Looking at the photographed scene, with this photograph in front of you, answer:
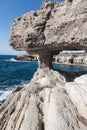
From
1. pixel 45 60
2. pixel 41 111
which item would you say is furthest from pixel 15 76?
pixel 41 111

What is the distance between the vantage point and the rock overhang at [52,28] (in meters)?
14.4

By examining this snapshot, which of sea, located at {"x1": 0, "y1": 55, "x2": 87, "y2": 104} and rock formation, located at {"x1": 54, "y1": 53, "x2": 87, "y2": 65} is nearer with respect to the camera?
sea, located at {"x1": 0, "y1": 55, "x2": 87, "y2": 104}

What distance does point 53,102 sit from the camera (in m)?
11.8

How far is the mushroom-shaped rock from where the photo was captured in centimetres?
1440

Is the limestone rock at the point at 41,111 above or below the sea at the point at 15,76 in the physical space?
above

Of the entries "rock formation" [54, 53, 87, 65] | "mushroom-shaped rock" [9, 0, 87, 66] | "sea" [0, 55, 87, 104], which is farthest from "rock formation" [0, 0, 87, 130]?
"rock formation" [54, 53, 87, 65]

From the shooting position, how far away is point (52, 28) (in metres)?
15.9

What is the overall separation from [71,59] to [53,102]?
296 ft

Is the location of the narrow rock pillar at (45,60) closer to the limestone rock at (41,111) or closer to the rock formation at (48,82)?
the rock formation at (48,82)

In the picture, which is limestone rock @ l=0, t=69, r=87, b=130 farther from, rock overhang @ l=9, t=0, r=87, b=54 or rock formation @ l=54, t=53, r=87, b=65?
rock formation @ l=54, t=53, r=87, b=65

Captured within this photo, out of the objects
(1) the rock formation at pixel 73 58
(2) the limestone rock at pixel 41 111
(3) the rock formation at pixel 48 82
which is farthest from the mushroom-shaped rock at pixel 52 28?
(1) the rock formation at pixel 73 58

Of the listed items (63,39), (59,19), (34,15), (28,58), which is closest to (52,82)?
(63,39)

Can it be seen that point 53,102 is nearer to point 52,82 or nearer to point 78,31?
point 52,82

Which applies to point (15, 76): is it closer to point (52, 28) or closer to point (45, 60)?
point (45, 60)
